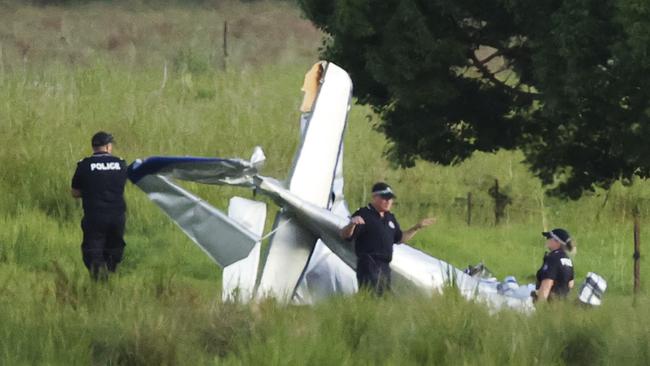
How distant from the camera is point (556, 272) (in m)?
15.8

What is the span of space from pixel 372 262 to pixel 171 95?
21.3 metres

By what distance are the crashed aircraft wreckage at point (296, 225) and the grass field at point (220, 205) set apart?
573 mm

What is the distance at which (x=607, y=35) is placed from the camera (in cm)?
1967

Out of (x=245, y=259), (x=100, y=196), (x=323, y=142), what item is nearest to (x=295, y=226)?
(x=245, y=259)

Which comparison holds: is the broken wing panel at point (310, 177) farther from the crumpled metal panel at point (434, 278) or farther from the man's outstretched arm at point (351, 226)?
the crumpled metal panel at point (434, 278)

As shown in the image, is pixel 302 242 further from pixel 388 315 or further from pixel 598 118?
pixel 598 118

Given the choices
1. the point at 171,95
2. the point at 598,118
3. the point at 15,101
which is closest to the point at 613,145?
the point at 598,118

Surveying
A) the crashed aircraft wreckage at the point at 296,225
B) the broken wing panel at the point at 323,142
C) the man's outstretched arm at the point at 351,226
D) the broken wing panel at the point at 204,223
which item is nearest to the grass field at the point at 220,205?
the broken wing panel at the point at 204,223

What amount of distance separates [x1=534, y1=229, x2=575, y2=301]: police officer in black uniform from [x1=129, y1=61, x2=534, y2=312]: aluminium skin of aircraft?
0.75 ft

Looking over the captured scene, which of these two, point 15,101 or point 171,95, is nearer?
point 15,101

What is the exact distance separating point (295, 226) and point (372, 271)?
999 millimetres

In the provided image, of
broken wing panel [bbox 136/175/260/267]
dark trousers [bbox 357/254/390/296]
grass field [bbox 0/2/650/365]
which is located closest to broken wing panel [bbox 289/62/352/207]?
dark trousers [bbox 357/254/390/296]

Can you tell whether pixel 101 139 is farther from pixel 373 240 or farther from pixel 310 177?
pixel 373 240

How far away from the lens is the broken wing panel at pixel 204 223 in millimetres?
15508
